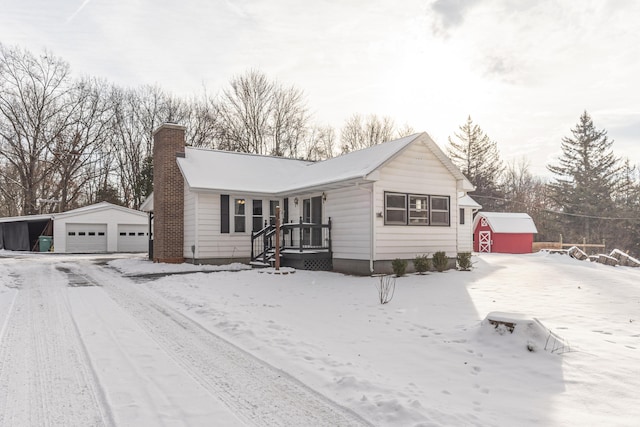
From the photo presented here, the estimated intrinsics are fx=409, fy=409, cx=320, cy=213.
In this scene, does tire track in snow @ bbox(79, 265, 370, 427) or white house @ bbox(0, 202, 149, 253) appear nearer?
tire track in snow @ bbox(79, 265, 370, 427)

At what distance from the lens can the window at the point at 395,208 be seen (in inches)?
531

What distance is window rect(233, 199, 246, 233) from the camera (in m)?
17.3

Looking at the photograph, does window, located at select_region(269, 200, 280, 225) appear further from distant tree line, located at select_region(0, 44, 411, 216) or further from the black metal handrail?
distant tree line, located at select_region(0, 44, 411, 216)

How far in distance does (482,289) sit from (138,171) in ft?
120

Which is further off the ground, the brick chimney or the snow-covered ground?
the brick chimney

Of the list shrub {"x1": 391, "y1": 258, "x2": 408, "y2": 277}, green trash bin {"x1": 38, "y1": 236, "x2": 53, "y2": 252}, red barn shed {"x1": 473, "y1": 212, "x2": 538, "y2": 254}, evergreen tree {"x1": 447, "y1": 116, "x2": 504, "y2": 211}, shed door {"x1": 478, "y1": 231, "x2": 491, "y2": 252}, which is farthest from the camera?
evergreen tree {"x1": 447, "y1": 116, "x2": 504, "y2": 211}

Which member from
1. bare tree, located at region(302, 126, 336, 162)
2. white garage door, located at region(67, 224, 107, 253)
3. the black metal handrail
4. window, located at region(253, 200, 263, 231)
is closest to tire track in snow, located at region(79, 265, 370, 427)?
the black metal handrail

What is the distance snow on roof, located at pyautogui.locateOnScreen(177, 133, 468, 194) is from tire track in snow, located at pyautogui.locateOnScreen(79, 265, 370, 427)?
7.82 meters

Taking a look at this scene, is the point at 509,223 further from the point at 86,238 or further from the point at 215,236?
the point at 86,238

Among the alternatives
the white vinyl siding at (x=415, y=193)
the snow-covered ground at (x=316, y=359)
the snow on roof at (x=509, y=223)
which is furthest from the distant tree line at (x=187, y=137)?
the snow-covered ground at (x=316, y=359)

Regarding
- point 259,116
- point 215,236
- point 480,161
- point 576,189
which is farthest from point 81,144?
point 576,189

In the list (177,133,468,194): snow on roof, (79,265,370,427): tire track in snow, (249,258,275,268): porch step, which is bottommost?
(79,265,370,427): tire track in snow

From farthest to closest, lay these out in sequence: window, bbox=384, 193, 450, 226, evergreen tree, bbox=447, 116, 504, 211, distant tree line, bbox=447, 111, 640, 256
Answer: evergreen tree, bbox=447, 116, 504, 211, distant tree line, bbox=447, 111, 640, 256, window, bbox=384, 193, 450, 226

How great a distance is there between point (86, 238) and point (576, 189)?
4576 centimetres
